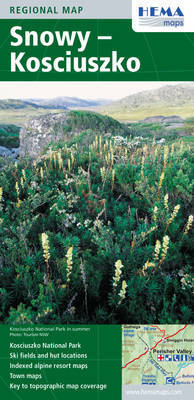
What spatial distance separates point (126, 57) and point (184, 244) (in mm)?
→ 3471

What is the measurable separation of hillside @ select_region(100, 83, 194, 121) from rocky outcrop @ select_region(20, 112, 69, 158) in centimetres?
248

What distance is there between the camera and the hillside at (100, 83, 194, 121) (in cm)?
741

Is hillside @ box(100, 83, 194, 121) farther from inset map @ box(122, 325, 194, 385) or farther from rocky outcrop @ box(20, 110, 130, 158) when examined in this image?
inset map @ box(122, 325, 194, 385)

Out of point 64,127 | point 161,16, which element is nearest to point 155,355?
point 161,16

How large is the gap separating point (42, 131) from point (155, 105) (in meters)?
5.72

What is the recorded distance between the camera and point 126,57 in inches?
163

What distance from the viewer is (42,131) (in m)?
11.6

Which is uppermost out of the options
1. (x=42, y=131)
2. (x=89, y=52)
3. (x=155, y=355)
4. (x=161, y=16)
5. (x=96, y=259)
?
(x=161, y=16)

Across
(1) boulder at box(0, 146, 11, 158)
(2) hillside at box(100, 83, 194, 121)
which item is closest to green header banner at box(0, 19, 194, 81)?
(1) boulder at box(0, 146, 11, 158)

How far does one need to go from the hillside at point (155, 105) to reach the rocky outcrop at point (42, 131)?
248 centimetres

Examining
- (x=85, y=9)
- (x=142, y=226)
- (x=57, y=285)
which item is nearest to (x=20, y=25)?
(x=85, y=9)

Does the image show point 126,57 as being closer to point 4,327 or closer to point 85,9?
point 85,9

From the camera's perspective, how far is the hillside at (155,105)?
7410 millimetres

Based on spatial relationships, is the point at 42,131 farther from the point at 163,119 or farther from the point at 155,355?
the point at 155,355
